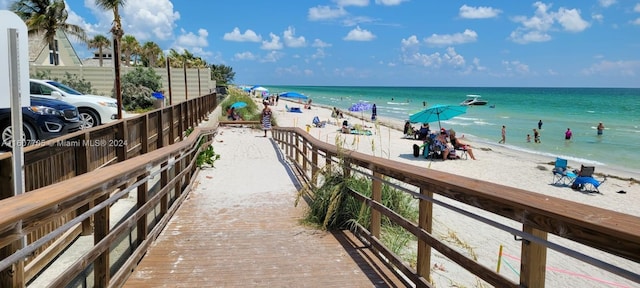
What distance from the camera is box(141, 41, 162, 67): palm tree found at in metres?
66.4

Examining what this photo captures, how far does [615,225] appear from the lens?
1.76 m

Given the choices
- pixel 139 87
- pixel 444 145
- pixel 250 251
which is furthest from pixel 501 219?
pixel 139 87

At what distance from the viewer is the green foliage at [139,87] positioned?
1065 inches

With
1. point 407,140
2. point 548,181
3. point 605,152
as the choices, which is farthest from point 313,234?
point 605,152

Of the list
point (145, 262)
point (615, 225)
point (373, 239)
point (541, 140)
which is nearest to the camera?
point (615, 225)

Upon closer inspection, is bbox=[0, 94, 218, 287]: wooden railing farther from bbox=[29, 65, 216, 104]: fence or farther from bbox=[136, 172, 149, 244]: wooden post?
bbox=[29, 65, 216, 104]: fence

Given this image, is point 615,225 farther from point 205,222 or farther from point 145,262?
point 205,222

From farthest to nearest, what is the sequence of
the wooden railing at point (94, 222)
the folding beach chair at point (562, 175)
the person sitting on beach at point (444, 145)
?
the person sitting on beach at point (444, 145), the folding beach chair at point (562, 175), the wooden railing at point (94, 222)

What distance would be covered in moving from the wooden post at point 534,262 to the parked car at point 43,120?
911 centimetres

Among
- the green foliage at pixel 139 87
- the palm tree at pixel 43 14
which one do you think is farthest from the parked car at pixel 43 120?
the palm tree at pixel 43 14

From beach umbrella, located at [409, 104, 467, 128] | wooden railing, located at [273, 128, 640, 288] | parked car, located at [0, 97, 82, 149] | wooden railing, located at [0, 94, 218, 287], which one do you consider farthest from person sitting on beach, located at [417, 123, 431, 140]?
wooden railing, located at [273, 128, 640, 288]

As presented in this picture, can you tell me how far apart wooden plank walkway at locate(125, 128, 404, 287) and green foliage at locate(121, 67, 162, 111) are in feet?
72.0

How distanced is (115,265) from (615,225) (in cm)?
341

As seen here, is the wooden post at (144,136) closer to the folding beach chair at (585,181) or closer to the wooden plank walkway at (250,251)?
the wooden plank walkway at (250,251)
